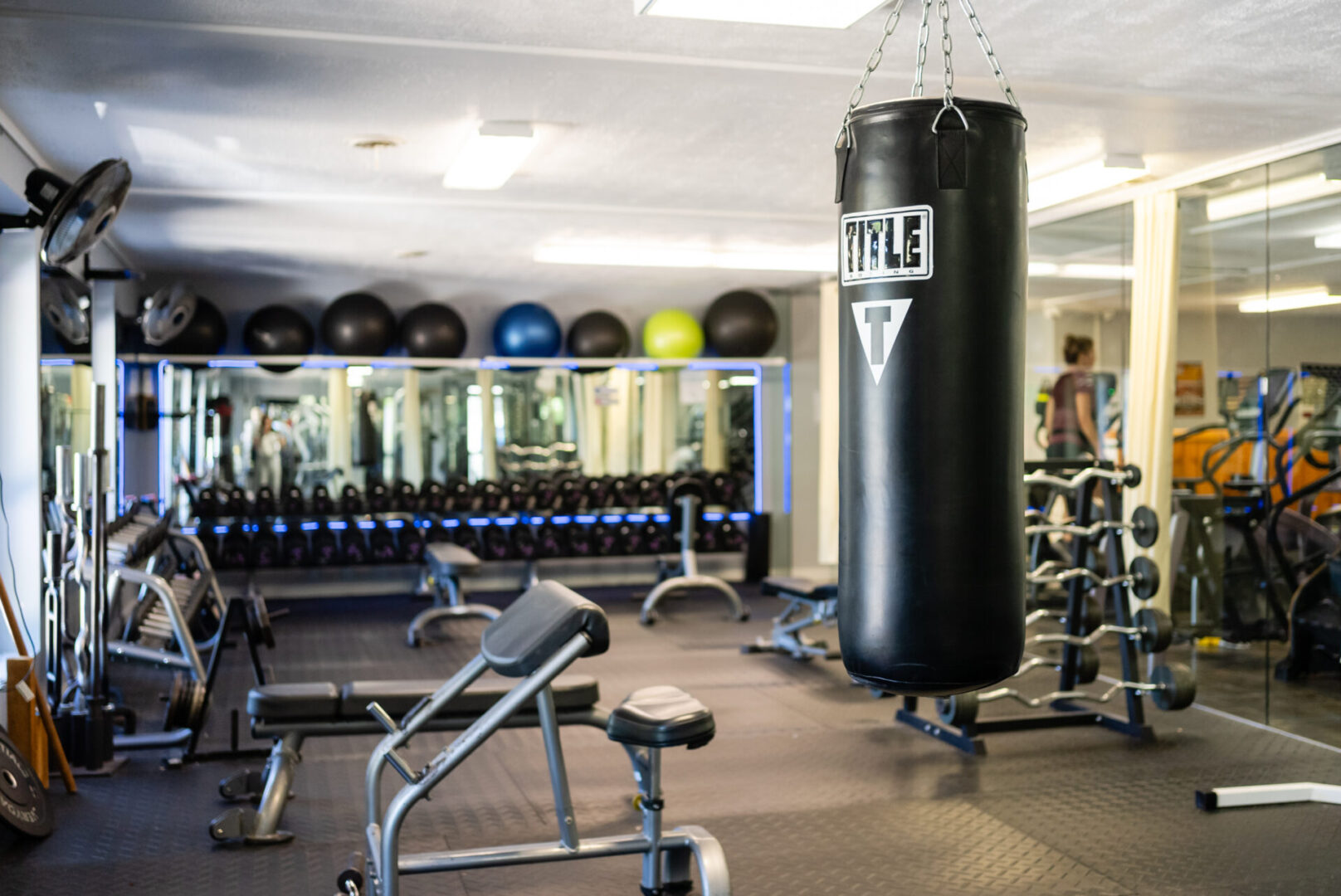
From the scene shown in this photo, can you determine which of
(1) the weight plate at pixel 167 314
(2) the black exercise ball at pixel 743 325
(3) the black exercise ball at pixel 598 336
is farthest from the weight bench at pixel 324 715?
(2) the black exercise ball at pixel 743 325

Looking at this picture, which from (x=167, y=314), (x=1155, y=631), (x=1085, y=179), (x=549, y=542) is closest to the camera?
(x=1155, y=631)

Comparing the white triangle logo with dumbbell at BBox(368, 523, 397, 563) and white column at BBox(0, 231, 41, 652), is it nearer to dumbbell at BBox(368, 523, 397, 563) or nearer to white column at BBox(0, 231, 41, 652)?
white column at BBox(0, 231, 41, 652)

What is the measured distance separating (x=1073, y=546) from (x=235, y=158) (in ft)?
12.7

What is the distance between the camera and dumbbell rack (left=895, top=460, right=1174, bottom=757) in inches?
177

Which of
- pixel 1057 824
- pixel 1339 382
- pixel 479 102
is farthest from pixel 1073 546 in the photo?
pixel 479 102

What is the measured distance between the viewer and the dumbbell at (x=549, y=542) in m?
8.84

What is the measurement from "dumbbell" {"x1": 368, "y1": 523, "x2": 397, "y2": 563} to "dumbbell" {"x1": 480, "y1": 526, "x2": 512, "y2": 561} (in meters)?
0.66

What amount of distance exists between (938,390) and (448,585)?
19.3 ft

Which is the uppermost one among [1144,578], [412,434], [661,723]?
[412,434]

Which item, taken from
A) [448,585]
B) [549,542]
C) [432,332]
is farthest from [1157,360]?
[432,332]

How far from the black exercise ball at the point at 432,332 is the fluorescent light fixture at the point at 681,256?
119 centimetres

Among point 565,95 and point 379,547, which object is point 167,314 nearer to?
point 379,547

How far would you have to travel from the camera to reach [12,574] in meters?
4.52

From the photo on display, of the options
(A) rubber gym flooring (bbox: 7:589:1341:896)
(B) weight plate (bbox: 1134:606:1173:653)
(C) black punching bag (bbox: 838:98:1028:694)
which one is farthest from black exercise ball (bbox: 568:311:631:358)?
(C) black punching bag (bbox: 838:98:1028:694)
